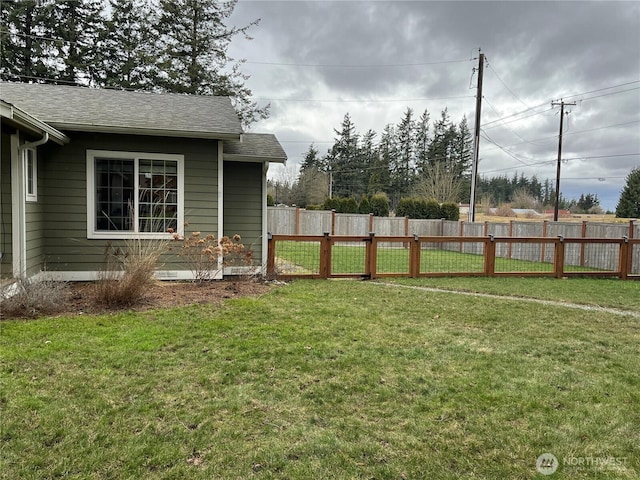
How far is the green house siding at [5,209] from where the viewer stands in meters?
5.60

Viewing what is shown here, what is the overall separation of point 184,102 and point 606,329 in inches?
343

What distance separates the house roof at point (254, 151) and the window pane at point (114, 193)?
5.97 ft

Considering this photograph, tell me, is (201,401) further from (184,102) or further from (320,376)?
(184,102)

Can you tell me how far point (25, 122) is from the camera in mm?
5328

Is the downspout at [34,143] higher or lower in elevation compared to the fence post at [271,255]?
higher

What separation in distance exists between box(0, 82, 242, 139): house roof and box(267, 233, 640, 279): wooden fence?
7.94ft

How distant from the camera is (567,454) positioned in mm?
2383

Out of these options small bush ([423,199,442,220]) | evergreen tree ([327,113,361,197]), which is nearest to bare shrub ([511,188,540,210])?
evergreen tree ([327,113,361,197])

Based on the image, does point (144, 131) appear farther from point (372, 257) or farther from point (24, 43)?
point (24, 43)

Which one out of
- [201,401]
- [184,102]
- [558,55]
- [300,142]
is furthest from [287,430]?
[300,142]

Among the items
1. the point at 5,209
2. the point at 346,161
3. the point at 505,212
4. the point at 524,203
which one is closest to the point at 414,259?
the point at 5,209

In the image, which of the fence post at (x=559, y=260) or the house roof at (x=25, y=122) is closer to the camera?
the house roof at (x=25, y=122)

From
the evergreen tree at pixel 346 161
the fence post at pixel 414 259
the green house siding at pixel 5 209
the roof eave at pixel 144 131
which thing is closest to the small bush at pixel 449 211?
the fence post at pixel 414 259

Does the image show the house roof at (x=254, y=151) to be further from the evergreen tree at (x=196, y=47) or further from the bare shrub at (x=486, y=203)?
the bare shrub at (x=486, y=203)
